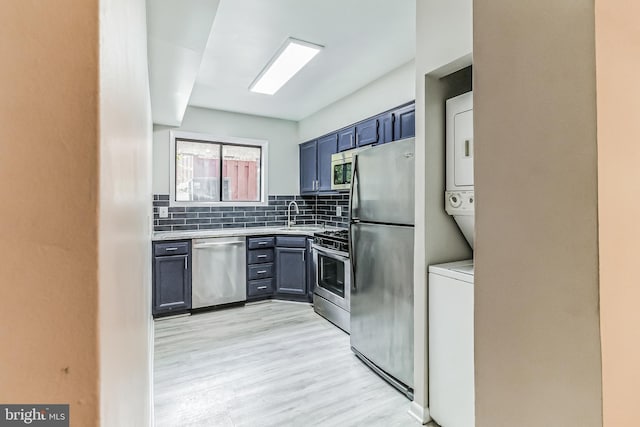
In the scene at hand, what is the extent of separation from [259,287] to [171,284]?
1011mm

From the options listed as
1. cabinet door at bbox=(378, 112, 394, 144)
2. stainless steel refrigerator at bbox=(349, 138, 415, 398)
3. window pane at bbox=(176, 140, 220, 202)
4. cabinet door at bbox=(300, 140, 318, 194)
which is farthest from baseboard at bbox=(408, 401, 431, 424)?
window pane at bbox=(176, 140, 220, 202)

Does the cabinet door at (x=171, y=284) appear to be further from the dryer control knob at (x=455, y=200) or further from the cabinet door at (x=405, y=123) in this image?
the dryer control knob at (x=455, y=200)

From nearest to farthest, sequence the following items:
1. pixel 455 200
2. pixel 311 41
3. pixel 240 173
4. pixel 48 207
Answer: pixel 48 207, pixel 455 200, pixel 311 41, pixel 240 173

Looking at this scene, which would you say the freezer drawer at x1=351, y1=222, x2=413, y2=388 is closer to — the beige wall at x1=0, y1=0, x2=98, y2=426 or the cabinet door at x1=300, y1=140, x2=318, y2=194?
the cabinet door at x1=300, y1=140, x2=318, y2=194

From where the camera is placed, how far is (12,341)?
25cm

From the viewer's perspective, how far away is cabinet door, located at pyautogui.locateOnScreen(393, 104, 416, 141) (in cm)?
271

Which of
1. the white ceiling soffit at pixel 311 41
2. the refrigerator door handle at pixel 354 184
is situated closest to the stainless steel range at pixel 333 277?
the refrigerator door handle at pixel 354 184

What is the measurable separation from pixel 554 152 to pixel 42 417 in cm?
73

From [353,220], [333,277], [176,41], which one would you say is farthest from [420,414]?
[176,41]

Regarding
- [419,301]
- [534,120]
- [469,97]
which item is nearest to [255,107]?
[469,97]

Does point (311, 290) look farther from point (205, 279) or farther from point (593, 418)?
point (593, 418)

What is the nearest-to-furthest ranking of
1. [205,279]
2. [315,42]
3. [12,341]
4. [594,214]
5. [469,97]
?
[12,341] → [594,214] → [469,97] → [315,42] → [205,279]

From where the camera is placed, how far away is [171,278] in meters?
3.42

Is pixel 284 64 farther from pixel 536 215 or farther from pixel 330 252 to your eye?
pixel 536 215
